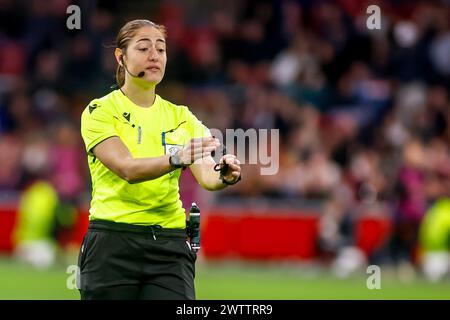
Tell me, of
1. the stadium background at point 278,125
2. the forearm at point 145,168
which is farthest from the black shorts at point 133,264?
the stadium background at point 278,125

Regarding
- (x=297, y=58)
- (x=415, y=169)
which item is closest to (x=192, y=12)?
(x=297, y=58)

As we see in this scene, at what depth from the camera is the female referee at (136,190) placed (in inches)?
271

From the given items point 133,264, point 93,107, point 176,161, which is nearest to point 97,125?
point 93,107

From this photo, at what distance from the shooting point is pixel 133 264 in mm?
6930

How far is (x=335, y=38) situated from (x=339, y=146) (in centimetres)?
266

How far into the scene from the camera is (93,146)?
6957 millimetres

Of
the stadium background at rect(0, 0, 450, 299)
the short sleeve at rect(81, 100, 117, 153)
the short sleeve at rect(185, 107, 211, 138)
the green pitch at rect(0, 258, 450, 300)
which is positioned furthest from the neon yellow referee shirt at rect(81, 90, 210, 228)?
the stadium background at rect(0, 0, 450, 299)

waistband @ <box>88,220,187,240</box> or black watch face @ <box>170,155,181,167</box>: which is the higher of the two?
black watch face @ <box>170,155,181,167</box>

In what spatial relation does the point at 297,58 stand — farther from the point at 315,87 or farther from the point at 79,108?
the point at 79,108

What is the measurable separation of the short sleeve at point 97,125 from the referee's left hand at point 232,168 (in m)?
0.68

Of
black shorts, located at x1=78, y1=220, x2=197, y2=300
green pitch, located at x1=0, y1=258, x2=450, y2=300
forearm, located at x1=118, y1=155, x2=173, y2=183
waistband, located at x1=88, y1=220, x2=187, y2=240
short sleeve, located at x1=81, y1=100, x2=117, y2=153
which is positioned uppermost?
green pitch, located at x1=0, y1=258, x2=450, y2=300

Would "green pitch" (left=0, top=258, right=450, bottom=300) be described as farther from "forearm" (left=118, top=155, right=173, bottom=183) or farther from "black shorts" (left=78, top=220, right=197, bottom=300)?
"forearm" (left=118, top=155, right=173, bottom=183)

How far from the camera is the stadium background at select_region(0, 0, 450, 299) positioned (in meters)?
17.8

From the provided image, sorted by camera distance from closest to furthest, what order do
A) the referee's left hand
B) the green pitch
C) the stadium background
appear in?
the referee's left hand
the green pitch
the stadium background
